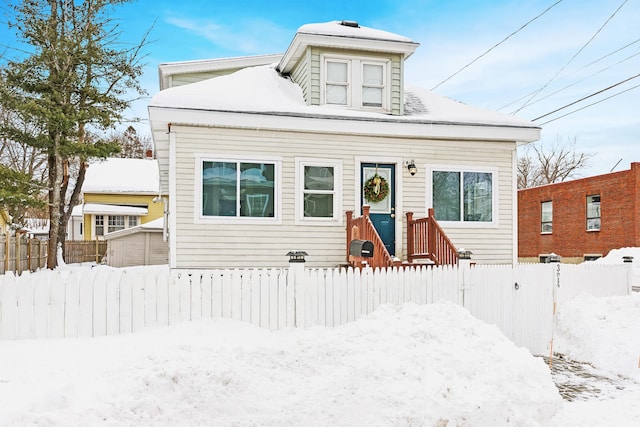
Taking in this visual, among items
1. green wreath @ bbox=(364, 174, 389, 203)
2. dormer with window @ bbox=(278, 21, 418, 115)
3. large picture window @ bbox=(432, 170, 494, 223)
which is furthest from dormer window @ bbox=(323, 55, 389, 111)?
large picture window @ bbox=(432, 170, 494, 223)

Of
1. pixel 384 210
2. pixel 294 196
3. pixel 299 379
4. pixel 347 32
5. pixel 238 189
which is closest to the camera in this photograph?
pixel 299 379

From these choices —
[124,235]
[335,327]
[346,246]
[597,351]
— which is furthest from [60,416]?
[124,235]

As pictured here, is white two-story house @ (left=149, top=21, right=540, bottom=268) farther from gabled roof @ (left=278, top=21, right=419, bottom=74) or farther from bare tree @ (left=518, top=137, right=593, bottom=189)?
bare tree @ (left=518, top=137, right=593, bottom=189)

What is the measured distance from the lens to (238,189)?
1103 centimetres

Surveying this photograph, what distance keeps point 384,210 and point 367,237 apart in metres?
2.12

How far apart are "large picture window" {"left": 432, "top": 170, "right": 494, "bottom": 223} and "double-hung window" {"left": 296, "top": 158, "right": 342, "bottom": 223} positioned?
2484 millimetres

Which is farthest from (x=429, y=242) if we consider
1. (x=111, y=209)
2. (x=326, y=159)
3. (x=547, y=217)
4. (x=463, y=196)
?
(x=111, y=209)

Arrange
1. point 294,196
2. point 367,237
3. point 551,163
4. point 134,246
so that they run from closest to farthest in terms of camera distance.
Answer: point 367,237 < point 294,196 < point 134,246 < point 551,163

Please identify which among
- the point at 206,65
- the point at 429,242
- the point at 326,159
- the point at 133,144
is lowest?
the point at 429,242

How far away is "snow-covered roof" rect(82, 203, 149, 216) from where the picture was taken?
3012 cm

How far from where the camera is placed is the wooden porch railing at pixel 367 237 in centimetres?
923

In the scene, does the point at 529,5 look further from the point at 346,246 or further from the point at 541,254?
the point at 541,254

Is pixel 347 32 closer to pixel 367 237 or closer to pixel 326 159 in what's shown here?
pixel 326 159

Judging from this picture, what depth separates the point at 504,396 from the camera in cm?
593
